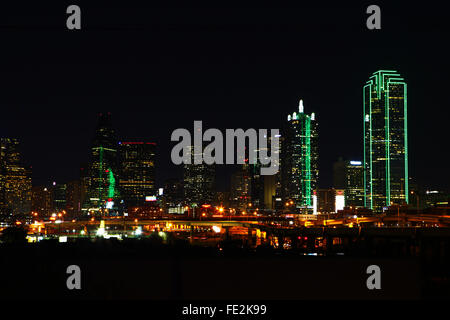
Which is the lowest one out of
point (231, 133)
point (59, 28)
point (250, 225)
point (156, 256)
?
point (250, 225)

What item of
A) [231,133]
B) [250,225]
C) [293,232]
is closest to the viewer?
[231,133]

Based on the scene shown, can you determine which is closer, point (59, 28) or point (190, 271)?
point (190, 271)

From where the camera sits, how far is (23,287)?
20.8 metres

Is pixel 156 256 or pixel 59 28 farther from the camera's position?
pixel 59 28

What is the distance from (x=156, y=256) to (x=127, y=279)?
5.22 feet

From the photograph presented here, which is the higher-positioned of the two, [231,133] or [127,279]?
[231,133]
